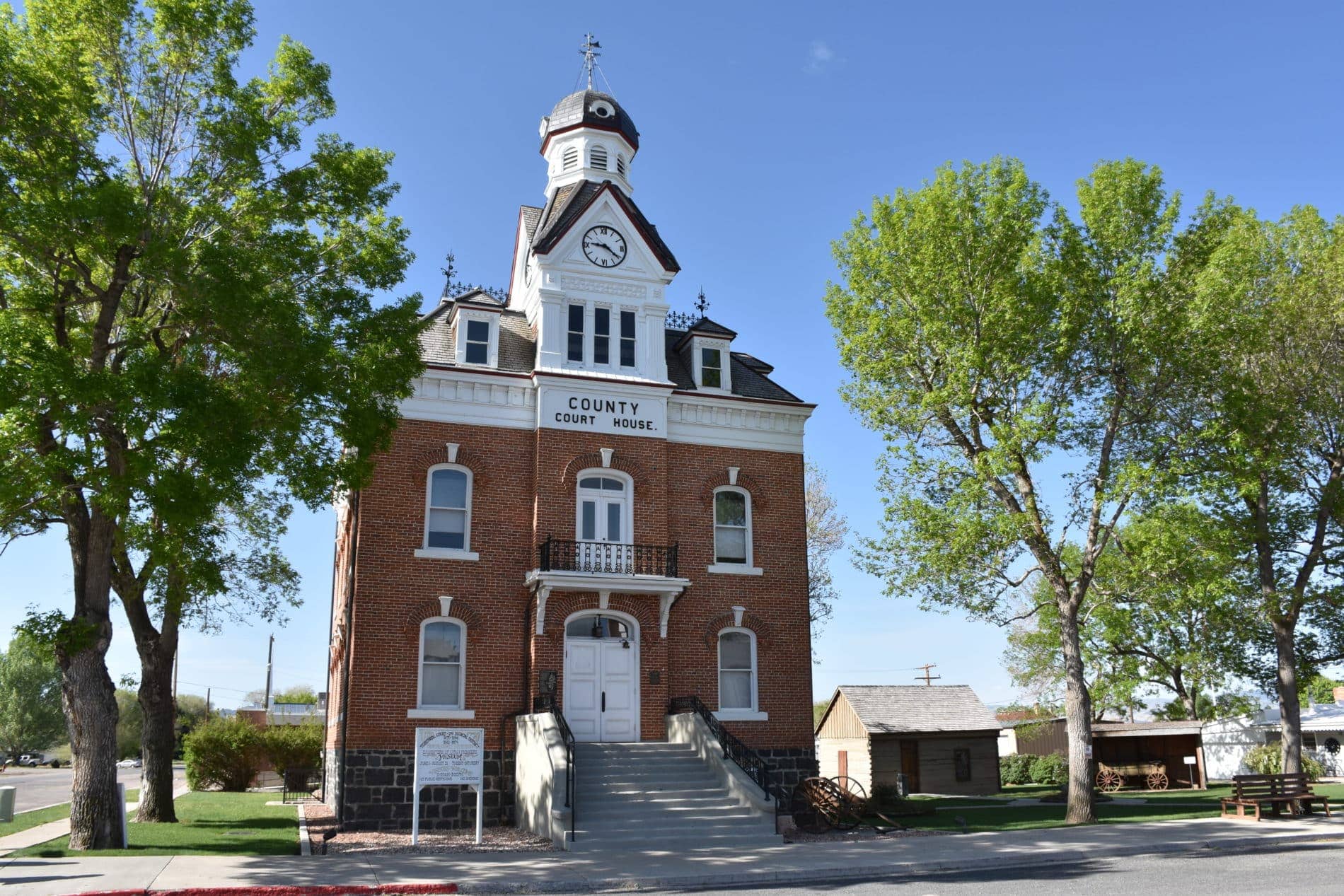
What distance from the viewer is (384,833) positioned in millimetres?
18172

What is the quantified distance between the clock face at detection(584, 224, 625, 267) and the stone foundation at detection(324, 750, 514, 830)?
11.0 metres

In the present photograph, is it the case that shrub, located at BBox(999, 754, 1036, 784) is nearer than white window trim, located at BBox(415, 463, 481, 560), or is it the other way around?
white window trim, located at BBox(415, 463, 481, 560)

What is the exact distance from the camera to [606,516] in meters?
21.5

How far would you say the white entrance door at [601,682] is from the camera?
20.3 metres

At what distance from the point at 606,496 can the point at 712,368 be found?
4.38 m

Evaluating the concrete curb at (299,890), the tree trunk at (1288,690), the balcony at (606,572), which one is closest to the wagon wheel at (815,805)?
the balcony at (606,572)

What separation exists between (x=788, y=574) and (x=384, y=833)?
9953mm

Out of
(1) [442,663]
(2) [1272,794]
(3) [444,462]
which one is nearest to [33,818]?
(1) [442,663]

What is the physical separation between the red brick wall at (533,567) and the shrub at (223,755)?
1330 cm

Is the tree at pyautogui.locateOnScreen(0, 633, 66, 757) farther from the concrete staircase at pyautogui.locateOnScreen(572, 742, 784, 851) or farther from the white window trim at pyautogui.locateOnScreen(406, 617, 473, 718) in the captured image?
the concrete staircase at pyautogui.locateOnScreen(572, 742, 784, 851)

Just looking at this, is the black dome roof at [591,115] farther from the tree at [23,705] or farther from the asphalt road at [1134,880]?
the tree at [23,705]

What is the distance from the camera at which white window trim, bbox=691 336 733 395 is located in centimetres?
2342

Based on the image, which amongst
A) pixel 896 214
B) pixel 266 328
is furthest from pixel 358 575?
pixel 896 214

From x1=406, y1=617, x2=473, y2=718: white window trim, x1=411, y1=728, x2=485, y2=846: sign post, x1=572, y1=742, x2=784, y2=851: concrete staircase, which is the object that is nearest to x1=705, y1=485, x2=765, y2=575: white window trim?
x1=572, y1=742, x2=784, y2=851: concrete staircase
